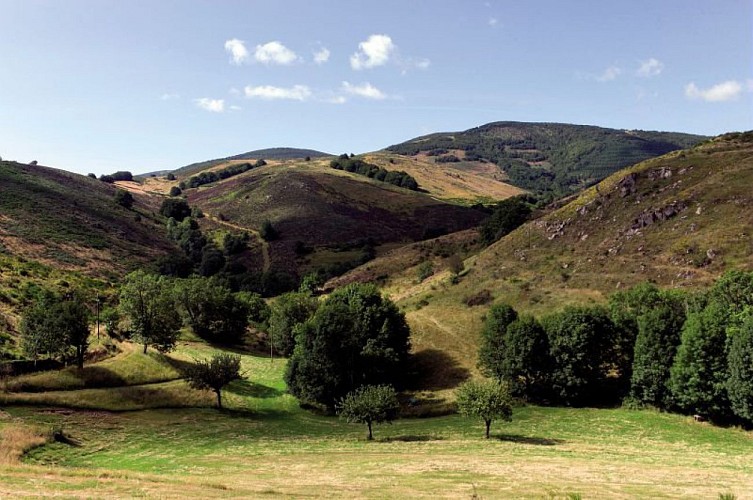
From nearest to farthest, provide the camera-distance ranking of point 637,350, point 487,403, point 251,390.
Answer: point 487,403 < point 637,350 < point 251,390

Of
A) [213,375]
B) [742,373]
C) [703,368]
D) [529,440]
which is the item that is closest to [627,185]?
[703,368]

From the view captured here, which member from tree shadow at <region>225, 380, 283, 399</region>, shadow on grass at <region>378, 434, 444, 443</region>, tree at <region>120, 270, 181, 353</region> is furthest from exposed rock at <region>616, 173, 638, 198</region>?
tree at <region>120, 270, 181, 353</region>

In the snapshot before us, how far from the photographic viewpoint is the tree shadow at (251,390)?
251 feet

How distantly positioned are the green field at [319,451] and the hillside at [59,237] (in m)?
34.5

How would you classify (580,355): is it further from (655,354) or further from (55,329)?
(55,329)

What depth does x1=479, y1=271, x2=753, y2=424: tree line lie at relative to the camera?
59.9 metres

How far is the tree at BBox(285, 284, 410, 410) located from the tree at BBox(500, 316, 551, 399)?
18.1 meters

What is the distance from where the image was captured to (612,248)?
104 metres

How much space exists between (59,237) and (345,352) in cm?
11036

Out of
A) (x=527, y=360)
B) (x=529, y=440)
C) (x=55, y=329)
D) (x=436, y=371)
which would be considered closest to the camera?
(x=529, y=440)

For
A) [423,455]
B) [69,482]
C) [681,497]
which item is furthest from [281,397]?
[681,497]

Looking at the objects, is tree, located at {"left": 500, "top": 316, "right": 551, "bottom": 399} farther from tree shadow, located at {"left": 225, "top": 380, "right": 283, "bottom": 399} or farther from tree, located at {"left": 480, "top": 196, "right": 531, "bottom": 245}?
tree, located at {"left": 480, "top": 196, "right": 531, "bottom": 245}

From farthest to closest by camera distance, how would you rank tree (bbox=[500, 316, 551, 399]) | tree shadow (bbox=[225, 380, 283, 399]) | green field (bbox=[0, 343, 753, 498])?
tree shadow (bbox=[225, 380, 283, 399]) < tree (bbox=[500, 316, 551, 399]) < green field (bbox=[0, 343, 753, 498])

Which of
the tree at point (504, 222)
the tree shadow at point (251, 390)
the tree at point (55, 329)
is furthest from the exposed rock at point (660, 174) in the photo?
the tree at point (55, 329)
